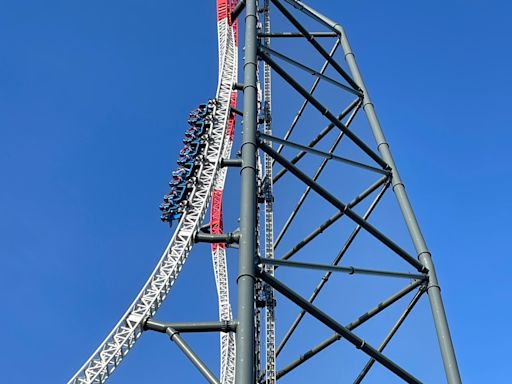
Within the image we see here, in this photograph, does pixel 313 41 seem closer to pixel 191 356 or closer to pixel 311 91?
pixel 311 91

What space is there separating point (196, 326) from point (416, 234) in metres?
4.96

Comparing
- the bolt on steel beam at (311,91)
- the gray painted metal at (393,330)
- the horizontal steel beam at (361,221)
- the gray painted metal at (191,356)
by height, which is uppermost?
the bolt on steel beam at (311,91)

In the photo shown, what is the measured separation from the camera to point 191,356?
10688 mm

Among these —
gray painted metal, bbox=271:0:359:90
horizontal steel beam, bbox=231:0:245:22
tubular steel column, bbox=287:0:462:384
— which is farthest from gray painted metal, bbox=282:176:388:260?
horizontal steel beam, bbox=231:0:245:22

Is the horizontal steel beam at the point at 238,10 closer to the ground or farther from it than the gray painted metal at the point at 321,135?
farther from it

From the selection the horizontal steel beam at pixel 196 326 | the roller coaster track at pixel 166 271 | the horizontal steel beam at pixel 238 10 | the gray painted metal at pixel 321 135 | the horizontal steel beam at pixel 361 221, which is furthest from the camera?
the horizontal steel beam at pixel 238 10

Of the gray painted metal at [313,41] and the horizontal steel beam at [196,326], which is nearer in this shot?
the horizontal steel beam at [196,326]

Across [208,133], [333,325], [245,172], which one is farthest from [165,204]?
[333,325]

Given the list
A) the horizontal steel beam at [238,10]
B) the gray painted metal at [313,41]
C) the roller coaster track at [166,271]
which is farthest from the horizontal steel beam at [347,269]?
the horizontal steel beam at [238,10]

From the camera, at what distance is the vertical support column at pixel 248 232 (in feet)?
29.3

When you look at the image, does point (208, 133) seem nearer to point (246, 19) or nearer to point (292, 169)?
point (246, 19)

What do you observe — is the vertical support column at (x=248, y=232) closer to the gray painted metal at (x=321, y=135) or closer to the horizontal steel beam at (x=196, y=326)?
the horizontal steel beam at (x=196, y=326)

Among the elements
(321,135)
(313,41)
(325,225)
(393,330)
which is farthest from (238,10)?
(393,330)

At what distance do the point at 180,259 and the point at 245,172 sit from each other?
4382mm
